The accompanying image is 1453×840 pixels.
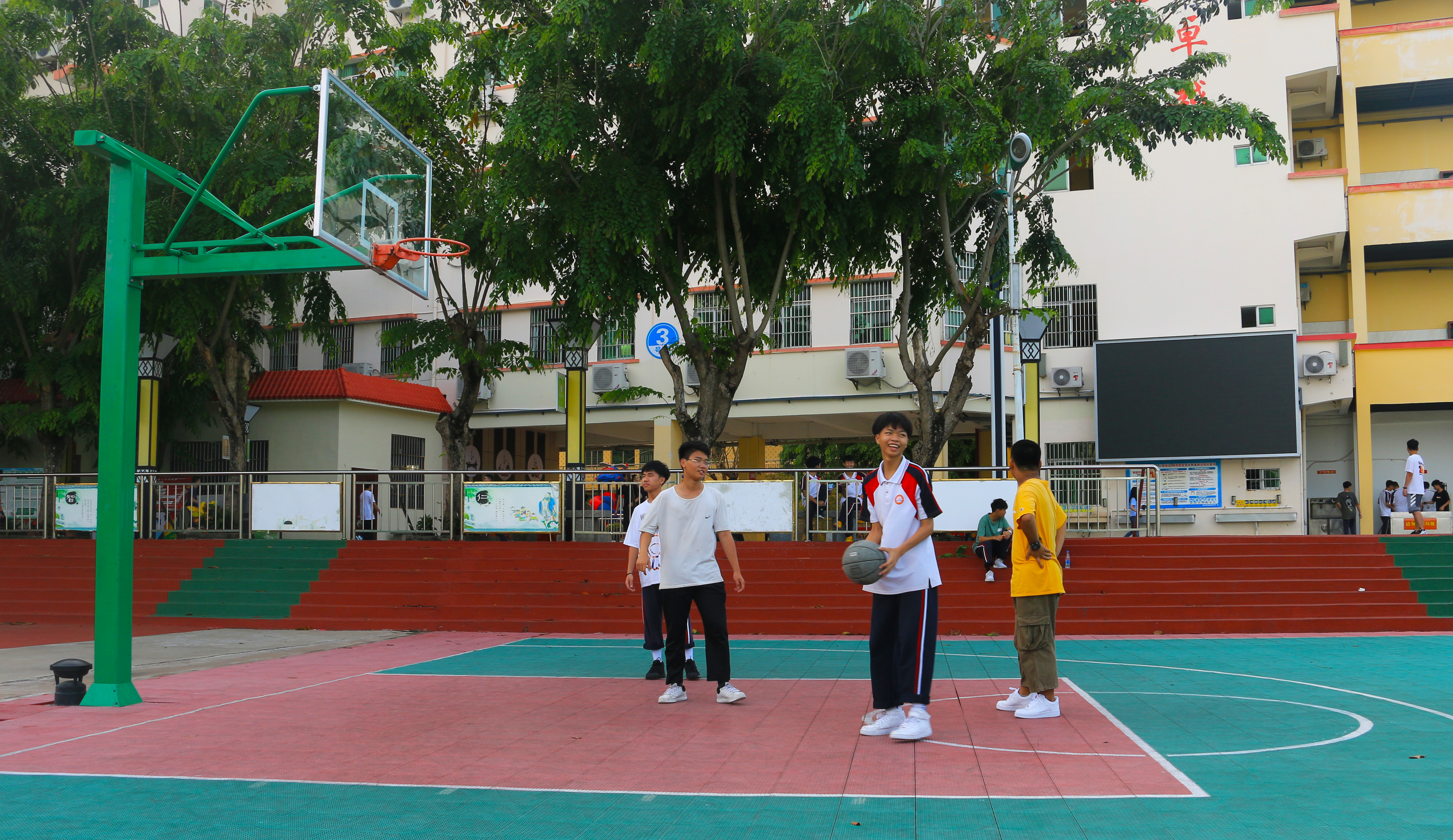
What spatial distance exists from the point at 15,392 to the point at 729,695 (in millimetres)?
25873

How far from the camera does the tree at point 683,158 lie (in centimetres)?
1409

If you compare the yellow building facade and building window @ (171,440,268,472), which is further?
building window @ (171,440,268,472)

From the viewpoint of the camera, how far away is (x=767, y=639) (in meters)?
13.3

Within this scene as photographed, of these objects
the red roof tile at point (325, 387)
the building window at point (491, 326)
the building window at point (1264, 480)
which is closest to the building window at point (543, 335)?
the building window at point (491, 326)

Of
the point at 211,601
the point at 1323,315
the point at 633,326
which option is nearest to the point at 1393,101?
the point at 1323,315

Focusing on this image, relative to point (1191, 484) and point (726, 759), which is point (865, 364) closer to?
point (1191, 484)

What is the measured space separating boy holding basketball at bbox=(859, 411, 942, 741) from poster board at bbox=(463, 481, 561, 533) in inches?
430

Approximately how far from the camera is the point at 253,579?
54.1 ft

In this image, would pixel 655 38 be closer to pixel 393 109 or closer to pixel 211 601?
pixel 393 109

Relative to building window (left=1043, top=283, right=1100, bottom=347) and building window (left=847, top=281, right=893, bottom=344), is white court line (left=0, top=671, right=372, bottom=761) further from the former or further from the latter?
building window (left=1043, top=283, right=1100, bottom=347)

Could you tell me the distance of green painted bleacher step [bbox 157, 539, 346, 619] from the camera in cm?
1564

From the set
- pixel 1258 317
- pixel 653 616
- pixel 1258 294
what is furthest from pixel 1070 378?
pixel 653 616

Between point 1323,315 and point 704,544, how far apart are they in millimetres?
23171

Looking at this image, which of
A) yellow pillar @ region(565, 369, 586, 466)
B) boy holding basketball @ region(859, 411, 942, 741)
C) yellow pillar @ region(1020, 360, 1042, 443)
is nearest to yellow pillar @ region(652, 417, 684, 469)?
yellow pillar @ region(565, 369, 586, 466)
